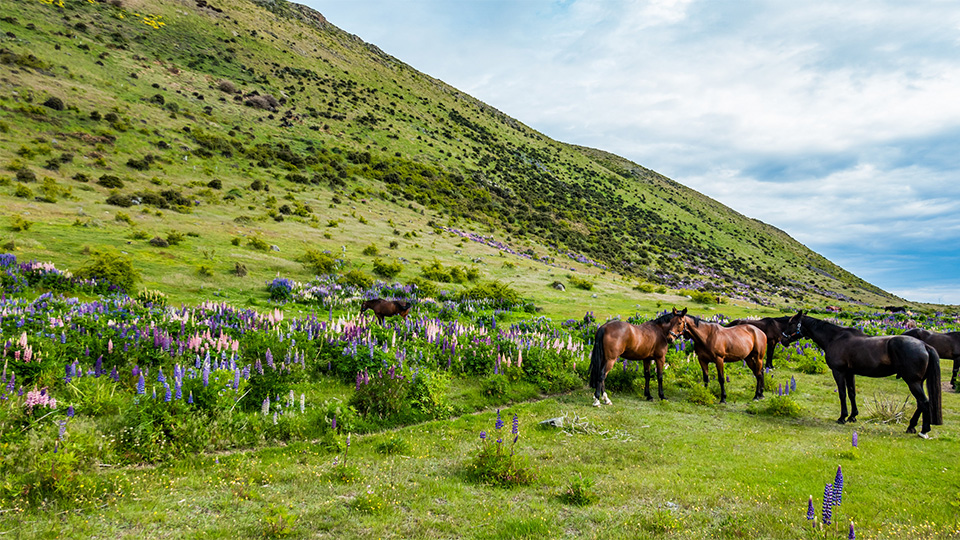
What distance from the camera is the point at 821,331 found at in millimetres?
11797

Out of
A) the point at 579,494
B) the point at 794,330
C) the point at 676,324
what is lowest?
the point at 579,494

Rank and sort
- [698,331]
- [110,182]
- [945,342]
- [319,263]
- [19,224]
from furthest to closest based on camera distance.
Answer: [110,182], [319,263], [19,224], [945,342], [698,331]

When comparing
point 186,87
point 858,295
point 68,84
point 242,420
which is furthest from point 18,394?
point 858,295

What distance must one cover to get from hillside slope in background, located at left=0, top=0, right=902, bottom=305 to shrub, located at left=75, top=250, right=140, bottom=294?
1.77m

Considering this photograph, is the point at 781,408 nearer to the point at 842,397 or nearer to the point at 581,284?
the point at 842,397

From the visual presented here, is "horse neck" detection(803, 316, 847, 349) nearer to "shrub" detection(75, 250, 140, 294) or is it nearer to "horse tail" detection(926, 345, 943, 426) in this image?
"horse tail" detection(926, 345, 943, 426)

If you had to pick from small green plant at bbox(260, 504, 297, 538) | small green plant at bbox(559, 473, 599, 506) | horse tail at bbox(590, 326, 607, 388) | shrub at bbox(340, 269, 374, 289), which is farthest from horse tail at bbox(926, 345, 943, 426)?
shrub at bbox(340, 269, 374, 289)

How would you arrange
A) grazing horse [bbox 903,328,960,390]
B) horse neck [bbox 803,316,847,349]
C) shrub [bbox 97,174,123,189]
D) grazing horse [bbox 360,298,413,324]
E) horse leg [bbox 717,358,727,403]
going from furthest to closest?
shrub [bbox 97,174,123,189] → grazing horse [bbox 360,298,413,324] → grazing horse [bbox 903,328,960,390] → horse leg [bbox 717,358,727,403] → horse neck [bbox 803,316,847,349]

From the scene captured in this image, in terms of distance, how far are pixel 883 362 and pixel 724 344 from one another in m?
3.81

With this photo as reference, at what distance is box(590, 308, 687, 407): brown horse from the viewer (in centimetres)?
1223

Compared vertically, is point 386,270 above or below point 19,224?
above

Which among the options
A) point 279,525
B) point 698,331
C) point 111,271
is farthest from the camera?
point 111,271

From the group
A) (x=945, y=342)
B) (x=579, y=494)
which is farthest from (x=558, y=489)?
(x=945, y=342)

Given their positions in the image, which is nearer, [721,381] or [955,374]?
[721,381]
